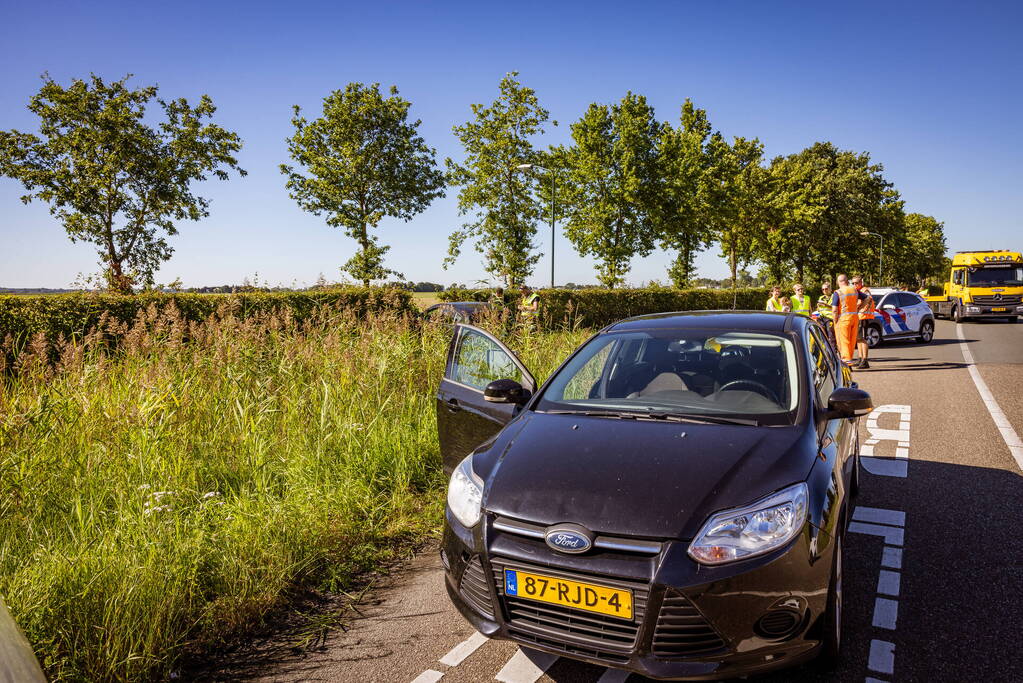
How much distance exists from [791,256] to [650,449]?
2098 inches

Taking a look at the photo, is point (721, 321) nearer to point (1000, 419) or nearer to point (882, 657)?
point (882, 657)

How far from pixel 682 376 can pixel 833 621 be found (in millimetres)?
1567

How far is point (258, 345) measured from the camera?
6.67 metres

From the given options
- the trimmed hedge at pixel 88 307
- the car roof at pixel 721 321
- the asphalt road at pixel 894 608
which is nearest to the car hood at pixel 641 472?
the asphalt road at pixel 894 608

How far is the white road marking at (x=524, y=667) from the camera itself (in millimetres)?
2672

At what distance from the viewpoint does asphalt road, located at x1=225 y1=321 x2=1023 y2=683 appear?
8.90 feet

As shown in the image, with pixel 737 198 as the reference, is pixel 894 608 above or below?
below

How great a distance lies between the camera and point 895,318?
57.4 feet

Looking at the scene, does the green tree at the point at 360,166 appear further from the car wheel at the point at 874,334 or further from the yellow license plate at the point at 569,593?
the yellow license plate at the point at 569,593

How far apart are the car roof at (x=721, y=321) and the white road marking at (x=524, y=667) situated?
6.88ft

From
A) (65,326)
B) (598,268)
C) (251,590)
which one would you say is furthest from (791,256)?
(251,590)

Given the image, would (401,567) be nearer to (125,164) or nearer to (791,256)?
(125,164)

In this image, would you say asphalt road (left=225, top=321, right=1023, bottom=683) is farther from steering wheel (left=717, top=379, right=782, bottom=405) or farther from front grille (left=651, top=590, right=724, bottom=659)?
steering wheel (left=717, top=379, right=782, bottom=405)

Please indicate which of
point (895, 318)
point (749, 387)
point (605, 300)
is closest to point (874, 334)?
point (895, 318)
